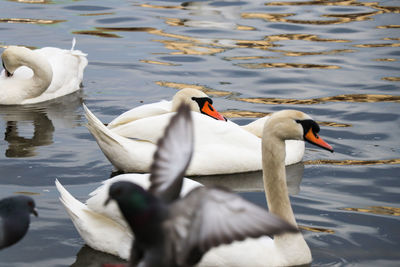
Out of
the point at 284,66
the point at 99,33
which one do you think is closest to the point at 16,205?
the point at 284,66

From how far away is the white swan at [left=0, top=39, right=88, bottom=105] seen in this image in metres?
10.1

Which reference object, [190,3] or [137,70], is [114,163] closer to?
[137,70]

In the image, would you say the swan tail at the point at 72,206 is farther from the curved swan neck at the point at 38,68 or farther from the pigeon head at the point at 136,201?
the curved swan neck at the point at 38,68

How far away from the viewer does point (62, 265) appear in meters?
5.80

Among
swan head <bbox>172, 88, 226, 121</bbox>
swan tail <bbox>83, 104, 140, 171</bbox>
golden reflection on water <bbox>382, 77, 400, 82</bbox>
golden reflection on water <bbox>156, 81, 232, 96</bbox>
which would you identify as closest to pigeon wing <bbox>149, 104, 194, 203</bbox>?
swan tail <bbox>83, 104, 140, 171</bbox>

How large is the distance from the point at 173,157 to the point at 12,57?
20.2 ft

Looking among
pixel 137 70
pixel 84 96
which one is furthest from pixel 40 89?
pixel 137 70

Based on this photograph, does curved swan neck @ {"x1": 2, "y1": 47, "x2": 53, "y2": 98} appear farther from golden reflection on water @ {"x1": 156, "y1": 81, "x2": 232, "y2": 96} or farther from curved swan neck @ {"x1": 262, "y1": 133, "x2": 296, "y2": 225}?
curved swan neck @ {"x1": 262, "y1": 133, "x2": 296, "y2": 225}

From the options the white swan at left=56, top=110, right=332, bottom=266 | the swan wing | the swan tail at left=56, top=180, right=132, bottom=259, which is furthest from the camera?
Result: the swan wing

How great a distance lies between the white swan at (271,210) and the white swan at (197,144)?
1432mm

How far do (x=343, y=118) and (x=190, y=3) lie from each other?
284 inches

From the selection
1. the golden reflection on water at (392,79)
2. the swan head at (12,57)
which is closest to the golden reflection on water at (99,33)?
the swan head at (12,57)

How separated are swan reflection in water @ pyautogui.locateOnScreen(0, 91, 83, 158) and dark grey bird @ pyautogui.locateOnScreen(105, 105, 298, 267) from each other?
425 cm

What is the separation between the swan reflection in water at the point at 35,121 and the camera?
27.5 feet
